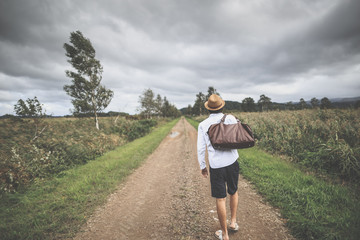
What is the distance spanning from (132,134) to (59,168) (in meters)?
8.52

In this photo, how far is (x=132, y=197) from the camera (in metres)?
4.05

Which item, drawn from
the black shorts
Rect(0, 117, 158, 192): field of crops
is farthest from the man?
Rect(0, 117, 158, 192): field of crops

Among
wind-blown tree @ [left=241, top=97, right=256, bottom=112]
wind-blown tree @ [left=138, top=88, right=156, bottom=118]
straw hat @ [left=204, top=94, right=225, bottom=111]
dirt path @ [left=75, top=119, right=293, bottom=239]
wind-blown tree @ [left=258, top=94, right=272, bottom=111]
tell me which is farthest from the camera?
wind-blown tree @ [left=258, top=94, right=272, bottom=111]

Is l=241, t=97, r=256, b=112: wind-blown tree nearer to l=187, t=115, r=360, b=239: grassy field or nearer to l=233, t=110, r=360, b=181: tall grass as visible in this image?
l=233, t=110, r=360, b=181: tall grass

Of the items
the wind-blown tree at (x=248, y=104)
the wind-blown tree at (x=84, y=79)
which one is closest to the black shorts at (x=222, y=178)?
the wind-blown tree at (x=84, y=79)

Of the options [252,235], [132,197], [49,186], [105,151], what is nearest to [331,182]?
[252,235]

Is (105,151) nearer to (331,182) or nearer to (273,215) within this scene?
(273,215)

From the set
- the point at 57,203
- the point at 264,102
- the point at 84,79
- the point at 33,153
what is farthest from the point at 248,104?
the point at 57,203

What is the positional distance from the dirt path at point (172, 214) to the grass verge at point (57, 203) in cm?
41

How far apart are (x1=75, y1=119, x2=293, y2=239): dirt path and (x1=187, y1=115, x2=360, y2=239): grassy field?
0.29 meters

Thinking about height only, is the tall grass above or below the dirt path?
above

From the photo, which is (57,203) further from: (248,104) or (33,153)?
(248,104)

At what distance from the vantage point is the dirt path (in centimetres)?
265

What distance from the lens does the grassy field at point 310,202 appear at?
2.36 m
